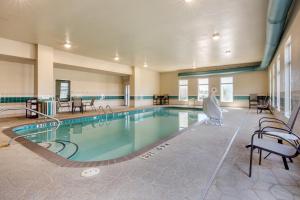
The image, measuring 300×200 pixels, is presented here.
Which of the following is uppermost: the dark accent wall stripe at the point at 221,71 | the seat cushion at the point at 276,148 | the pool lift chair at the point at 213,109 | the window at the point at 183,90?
the dark accent wall stripe at the point at 221,71

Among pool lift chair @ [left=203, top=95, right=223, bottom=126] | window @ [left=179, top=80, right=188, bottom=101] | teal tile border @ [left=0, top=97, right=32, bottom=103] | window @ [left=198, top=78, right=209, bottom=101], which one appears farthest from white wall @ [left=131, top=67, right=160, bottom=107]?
pool lift chair @ [left=203, top=95, right=223, bottom=126]

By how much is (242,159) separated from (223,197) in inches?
42.0

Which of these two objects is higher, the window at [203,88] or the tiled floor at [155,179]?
the window at [203,88]

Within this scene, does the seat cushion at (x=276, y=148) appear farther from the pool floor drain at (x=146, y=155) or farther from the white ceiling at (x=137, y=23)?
the white ceiling at (x=137, y=23)

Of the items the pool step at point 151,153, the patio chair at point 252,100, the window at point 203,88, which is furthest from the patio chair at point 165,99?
the pool step at point 151,153

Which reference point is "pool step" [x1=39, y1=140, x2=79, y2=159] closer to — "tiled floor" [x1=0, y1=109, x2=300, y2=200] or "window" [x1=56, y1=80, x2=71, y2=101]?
"tiled floor" [x1=0, y1=109, x2=300, y2=200]

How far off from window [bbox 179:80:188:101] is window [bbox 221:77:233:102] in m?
2.63

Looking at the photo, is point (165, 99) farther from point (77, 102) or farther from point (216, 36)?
point (216, 36)

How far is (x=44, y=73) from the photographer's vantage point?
606cm

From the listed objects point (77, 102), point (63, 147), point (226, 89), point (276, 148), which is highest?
point (226, 89)

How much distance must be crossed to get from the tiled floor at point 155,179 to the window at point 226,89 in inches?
370

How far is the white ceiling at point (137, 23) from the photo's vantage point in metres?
3.41

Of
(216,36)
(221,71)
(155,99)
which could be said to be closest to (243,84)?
(221,71)

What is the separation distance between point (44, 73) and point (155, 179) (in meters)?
6.22
